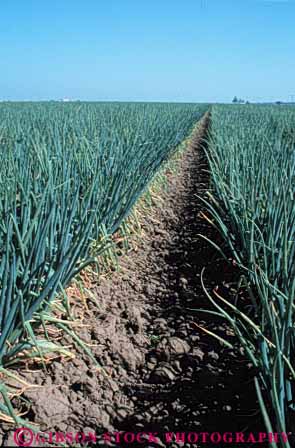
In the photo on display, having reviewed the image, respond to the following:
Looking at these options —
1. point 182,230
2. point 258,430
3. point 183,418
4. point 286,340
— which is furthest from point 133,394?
point 182,230

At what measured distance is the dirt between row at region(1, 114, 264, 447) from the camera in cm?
126

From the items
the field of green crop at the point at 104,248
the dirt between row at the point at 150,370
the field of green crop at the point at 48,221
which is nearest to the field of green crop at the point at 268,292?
the field of green crop at the point at 104,248

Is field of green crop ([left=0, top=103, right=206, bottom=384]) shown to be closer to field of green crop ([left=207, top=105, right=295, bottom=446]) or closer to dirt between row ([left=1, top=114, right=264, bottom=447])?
dirt between row ([left=1, top=114, right=264, bottom=447])

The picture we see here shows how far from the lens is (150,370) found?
1.55m

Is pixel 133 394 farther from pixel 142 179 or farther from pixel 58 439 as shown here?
pixel 142 179

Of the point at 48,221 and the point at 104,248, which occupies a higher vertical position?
the point at 48,221

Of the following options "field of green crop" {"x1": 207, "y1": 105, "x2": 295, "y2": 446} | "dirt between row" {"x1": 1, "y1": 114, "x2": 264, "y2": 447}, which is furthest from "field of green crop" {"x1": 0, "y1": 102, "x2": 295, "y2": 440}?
"dirt between row" {"x1": 1, "y1": 114, "x2": 264, "y2": 447}

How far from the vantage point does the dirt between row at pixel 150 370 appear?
1.26 m

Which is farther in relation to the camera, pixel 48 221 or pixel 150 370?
pixel 150 370

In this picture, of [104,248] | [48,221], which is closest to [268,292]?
[104,248]

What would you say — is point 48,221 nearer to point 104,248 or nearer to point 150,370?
point 104,248

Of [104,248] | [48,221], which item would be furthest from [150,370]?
[48,221]

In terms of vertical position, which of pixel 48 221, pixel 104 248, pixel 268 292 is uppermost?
pixel 48 221

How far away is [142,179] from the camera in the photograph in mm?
2850
